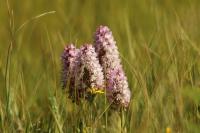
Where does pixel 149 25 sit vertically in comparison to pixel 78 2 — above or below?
below

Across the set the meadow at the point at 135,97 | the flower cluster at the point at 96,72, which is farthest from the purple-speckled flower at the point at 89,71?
the meadow at the point at 135,97

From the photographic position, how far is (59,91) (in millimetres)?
3709

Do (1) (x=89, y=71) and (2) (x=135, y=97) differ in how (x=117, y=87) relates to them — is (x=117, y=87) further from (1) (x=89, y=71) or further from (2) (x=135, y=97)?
(2) (x=135, y=97)

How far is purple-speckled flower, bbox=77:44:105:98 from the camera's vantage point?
9.62ft

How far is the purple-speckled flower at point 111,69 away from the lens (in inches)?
117

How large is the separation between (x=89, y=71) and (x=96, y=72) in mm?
29

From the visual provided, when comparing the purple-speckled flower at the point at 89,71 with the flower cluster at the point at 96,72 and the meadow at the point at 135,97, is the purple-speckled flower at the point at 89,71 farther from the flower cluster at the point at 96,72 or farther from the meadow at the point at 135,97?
the meadow at the point at 135,97

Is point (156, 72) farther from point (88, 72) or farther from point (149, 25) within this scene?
point (149, 25)

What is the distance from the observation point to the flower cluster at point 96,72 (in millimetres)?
2949

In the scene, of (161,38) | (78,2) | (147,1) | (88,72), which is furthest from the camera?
(78,2)

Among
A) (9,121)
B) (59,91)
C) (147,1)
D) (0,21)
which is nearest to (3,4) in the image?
(0,21)

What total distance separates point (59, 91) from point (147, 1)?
3262 mm

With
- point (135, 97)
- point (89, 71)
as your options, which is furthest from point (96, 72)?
point (135, 97)

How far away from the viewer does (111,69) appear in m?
3.06
